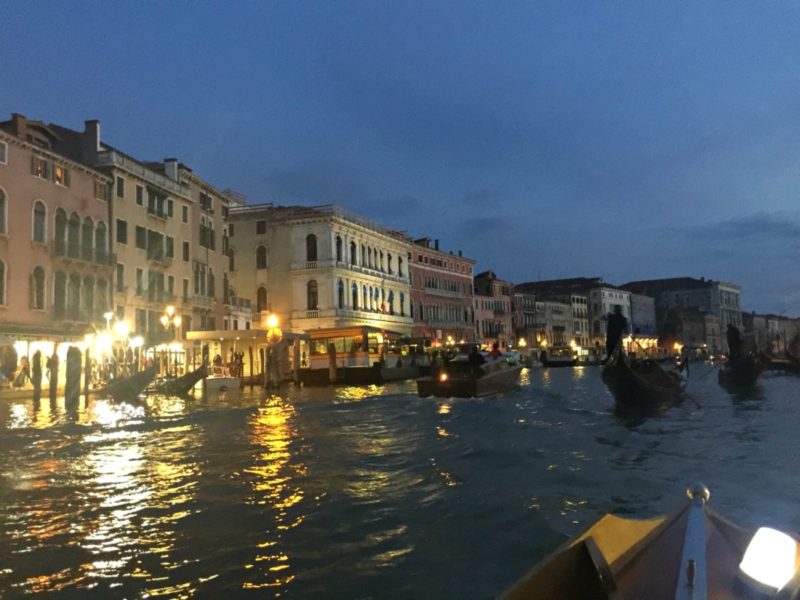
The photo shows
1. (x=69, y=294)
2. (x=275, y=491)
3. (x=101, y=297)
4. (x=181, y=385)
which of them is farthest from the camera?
(x=101, y=297)

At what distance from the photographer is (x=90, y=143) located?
3009 cm

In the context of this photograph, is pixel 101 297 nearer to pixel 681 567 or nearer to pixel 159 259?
pixel 159 259

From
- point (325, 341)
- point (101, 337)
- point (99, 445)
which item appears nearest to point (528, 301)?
point (325, 341)

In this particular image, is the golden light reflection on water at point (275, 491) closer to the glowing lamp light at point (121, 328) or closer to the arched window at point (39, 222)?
the arched window at point (39, 222)

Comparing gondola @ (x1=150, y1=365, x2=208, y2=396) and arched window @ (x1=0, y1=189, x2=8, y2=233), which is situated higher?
arched window @ (x1=0, y1=189, x2=8, y2=233)

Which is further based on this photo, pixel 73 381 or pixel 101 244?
pixel 101 244

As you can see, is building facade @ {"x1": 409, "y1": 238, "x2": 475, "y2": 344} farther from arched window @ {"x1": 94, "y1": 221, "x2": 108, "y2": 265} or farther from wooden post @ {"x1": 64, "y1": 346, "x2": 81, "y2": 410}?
wooden post @ {"x1": 64, "y1": 346, "x2": 81, "y2": 410}

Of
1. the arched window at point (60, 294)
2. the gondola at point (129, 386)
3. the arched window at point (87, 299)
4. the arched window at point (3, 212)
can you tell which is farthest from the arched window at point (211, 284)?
the gondola at point (129, 386)

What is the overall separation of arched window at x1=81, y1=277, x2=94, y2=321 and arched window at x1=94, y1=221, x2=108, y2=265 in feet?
3.18

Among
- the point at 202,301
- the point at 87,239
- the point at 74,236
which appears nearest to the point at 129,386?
the point at 74,236

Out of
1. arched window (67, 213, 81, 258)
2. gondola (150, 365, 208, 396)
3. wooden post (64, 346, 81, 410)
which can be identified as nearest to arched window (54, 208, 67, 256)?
arched window (67, 213, 81, 258)

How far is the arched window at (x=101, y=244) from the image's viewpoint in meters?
29.0

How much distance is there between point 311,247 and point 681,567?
4383cm

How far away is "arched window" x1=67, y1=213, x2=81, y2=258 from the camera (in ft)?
89.9
